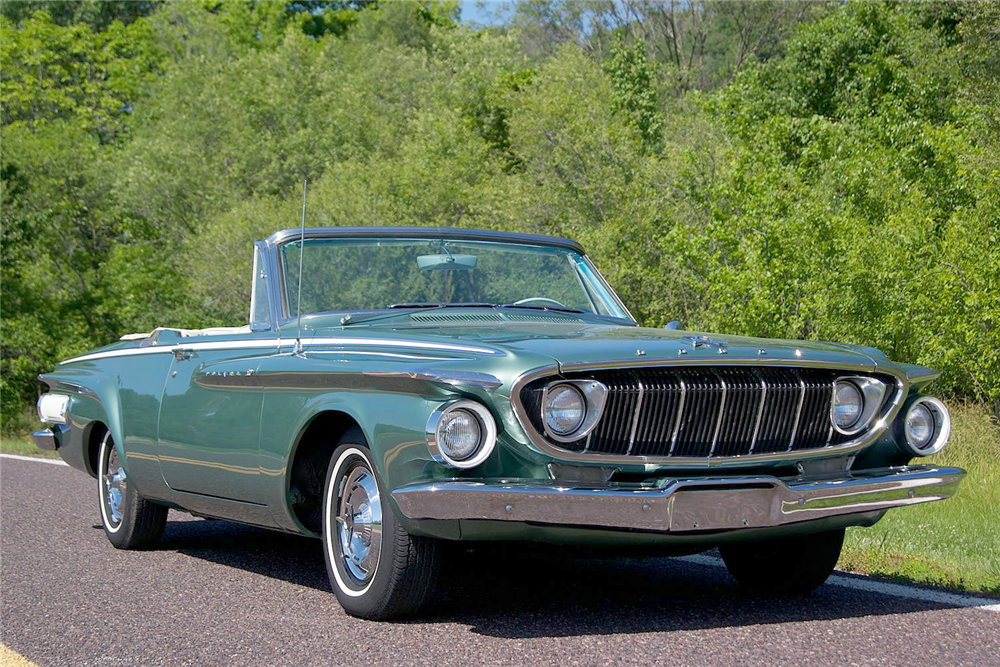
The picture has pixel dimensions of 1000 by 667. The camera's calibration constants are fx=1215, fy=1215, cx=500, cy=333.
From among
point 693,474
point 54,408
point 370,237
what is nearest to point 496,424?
point 693,474

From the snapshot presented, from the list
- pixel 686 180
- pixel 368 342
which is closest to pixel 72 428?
pixel 368 342

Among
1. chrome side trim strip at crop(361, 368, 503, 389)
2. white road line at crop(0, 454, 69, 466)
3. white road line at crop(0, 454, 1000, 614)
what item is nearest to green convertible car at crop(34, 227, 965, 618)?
chrome side trim strip at crop(361, 368, 503, 389)

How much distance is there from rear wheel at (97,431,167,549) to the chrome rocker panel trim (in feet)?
10.8

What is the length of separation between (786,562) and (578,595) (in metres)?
0.92

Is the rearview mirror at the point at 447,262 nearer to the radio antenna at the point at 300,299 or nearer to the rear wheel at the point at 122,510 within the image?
the radio antenna at the point at 300,299

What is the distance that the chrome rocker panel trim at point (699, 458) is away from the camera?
13.6ft

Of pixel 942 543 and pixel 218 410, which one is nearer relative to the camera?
pixel 218 410

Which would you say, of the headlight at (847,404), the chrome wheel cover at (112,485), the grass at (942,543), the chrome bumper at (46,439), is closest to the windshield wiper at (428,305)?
the headlight at (847,404)

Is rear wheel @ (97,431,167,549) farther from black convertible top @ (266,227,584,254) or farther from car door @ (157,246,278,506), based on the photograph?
black convertible top @ (266,227,584,254)

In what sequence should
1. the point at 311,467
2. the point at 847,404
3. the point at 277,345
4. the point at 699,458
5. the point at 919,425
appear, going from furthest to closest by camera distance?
the point at 277,345 → the point at 311,467 → the point at 919,425 → the point at 847,404 → the point at 699,458

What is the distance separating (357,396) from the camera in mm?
4582

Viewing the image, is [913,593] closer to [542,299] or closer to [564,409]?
[564,409]

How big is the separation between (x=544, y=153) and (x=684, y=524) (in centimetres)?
2394

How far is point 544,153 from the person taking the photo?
2762 centimetres
